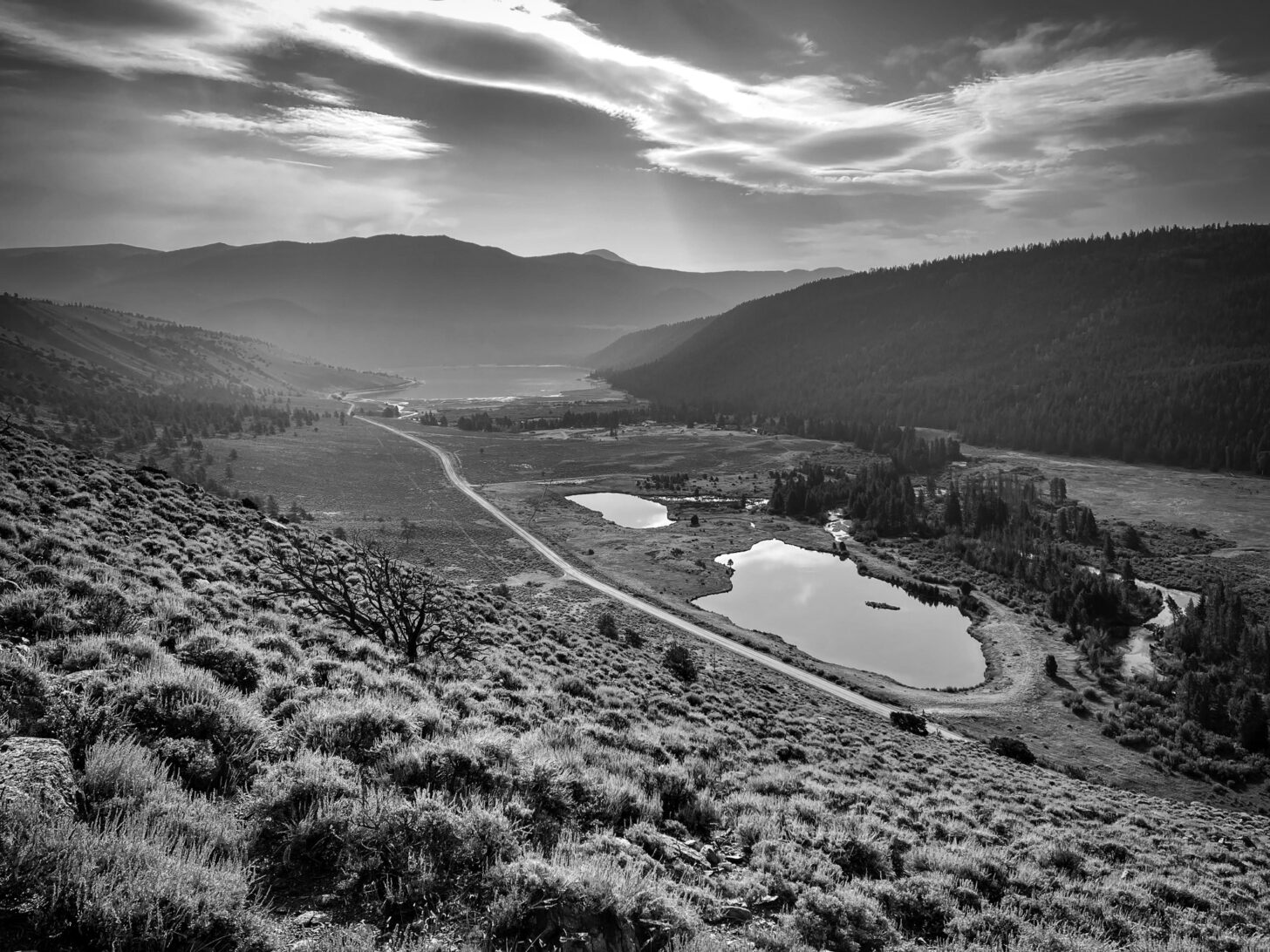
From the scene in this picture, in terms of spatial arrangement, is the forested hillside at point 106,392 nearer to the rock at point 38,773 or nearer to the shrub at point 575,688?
the shrub at point 575,688

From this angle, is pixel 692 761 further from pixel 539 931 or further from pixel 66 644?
pixel 66 644

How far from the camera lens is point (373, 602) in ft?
75.0

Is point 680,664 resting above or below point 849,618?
above

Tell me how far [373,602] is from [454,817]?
17712 mm

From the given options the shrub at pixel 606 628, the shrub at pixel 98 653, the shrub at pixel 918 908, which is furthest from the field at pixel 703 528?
the shrub at pixel 98 653

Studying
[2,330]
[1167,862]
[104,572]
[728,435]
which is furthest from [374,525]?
[2,330]

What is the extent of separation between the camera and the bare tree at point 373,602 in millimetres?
19328

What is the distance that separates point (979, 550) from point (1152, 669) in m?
26.0

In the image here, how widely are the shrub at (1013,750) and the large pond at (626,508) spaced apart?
167 ft

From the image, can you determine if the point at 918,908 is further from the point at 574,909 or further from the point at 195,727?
the point at 195,727

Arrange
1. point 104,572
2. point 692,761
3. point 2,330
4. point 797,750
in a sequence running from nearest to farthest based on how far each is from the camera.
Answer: point 692,761 → point 104,572 → point 797,750 → point 2,330

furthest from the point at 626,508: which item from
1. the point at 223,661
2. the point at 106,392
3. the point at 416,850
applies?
the point at 106,392

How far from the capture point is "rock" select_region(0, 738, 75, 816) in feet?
17.7

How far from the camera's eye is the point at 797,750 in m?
19.2
